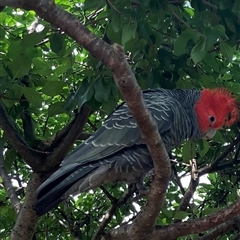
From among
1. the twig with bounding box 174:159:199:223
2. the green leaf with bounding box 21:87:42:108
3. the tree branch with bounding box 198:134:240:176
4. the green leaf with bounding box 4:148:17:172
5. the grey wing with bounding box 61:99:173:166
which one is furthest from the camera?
the tree branch with bounding box 198:134:240:176

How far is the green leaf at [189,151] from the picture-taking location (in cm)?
454

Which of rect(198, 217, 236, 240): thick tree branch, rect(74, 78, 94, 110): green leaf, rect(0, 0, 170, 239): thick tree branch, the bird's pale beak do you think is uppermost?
rect(74, 78, 94, 110): green leaf

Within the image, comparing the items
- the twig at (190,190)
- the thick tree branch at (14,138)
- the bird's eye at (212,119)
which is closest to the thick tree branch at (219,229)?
the twig at (190,190)

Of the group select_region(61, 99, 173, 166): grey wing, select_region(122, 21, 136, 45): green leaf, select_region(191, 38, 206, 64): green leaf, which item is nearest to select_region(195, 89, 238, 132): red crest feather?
select_region(61, 99, 173, 166): grey wing

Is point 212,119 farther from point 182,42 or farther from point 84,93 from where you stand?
point 84,93

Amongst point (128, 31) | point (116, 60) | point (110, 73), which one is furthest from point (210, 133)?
point (116, 60)

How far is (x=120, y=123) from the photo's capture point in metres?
3.99

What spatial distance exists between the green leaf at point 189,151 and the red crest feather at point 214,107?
34cm

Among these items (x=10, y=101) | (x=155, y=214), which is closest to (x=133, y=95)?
(x=155, y=214)

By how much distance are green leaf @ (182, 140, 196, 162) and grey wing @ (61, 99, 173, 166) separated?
0.58m

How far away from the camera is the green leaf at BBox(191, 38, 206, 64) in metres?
3.34

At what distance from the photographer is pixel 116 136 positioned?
3.91 meters

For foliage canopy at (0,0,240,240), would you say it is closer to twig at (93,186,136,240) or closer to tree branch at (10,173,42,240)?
twig at (93,186,136,240)

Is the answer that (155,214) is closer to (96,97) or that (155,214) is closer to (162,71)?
(96,97)
